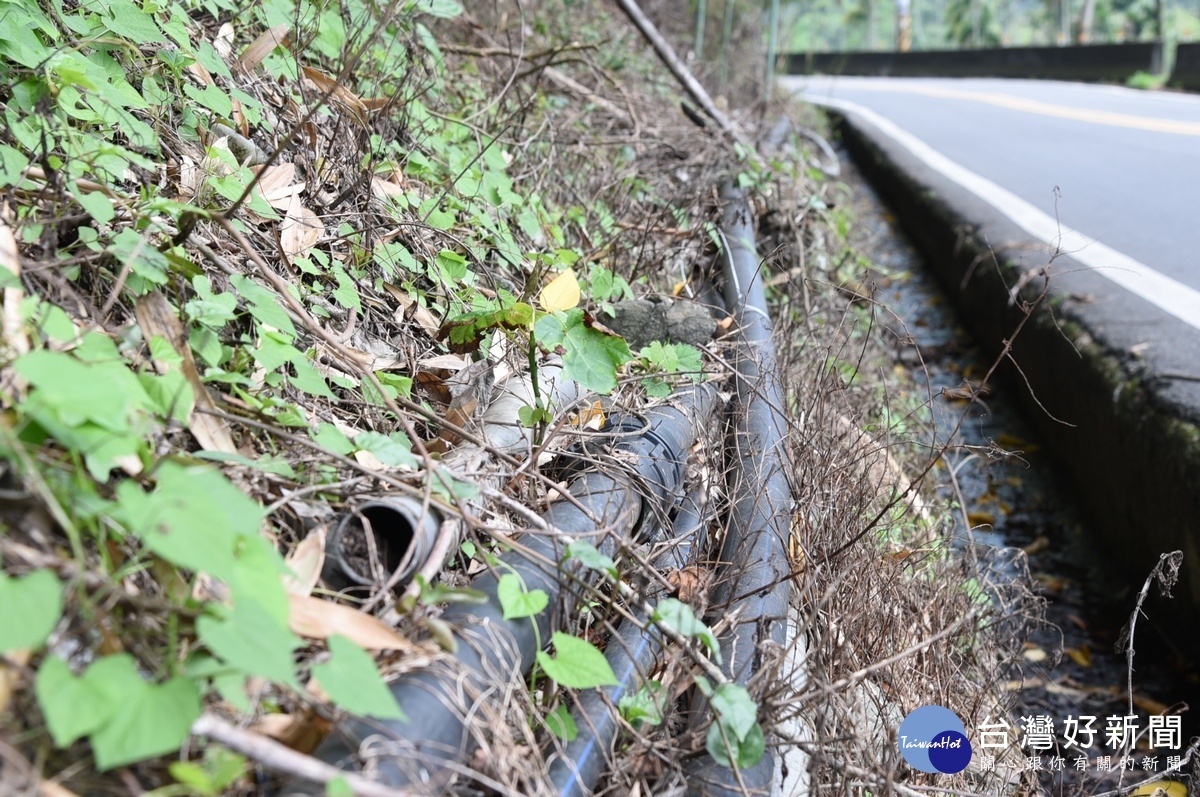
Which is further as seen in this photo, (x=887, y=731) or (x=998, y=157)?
(x=998, y=157)

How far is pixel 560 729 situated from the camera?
1.28m

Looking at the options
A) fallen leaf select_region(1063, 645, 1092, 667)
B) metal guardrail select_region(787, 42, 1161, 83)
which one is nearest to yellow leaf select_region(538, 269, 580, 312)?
fallen leaf select_region(1063, 645, 1092, 667)

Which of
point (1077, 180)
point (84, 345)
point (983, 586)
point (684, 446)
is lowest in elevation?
point (983, 586)

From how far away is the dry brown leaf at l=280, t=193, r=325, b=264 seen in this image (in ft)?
6.54

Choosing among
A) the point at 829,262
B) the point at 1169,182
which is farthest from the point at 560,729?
the point at 1169,182

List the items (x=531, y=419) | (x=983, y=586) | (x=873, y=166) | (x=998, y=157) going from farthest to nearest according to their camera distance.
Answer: (x=873, y=166) → (x=998, y=157) → (x=983, y=586) → (x=531, y=419)

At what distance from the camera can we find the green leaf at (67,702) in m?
0.82

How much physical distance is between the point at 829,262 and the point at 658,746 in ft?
10.8

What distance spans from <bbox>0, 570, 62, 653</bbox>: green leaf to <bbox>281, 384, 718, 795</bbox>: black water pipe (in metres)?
0.30

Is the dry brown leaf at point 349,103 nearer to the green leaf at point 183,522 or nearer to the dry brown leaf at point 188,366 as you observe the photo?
the dry brown leaf at point 188,366

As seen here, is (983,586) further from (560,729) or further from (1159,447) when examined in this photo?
(560,729)

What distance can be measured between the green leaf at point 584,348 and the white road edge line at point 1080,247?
0.95m

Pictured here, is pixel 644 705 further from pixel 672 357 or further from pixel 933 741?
pixel 672 357

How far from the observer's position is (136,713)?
86cm
